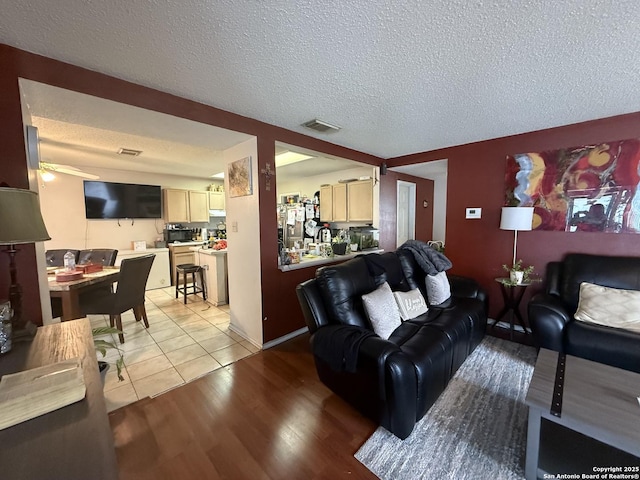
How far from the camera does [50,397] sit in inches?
33.6

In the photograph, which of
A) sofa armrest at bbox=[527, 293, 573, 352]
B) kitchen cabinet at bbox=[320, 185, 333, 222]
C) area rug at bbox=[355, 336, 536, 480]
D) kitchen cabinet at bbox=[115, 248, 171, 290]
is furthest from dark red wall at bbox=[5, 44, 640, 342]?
kitchen cabinet at bbox=[115, 248, 171, 290]

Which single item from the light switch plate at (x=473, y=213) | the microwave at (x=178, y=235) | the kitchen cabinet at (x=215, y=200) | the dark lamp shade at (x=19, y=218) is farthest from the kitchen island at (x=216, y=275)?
the light switch plate at (x=473, y=213)

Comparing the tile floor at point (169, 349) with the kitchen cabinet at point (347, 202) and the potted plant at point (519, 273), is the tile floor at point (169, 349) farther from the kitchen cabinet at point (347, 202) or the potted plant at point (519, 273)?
the potted plant at point (519, 273)

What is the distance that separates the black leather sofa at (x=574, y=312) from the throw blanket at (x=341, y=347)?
5.63 ft

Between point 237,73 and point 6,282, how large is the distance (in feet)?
6.33

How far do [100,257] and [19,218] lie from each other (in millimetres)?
2949

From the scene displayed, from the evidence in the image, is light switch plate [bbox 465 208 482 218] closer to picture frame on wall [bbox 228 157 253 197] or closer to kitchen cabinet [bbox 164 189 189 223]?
picture frame on wall [bbox 228 157 253 197]

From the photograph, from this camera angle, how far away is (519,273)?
9.27 ft

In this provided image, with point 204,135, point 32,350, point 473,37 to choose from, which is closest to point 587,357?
point 473,37

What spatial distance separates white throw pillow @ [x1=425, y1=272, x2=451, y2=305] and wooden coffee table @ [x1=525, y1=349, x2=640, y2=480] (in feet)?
3.50

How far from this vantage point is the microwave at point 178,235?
549 cm

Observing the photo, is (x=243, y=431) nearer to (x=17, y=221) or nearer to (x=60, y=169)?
(x=17, y=221)

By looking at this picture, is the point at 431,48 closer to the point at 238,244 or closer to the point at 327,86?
the point at 327,86

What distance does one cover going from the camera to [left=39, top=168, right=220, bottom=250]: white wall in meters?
4.40
